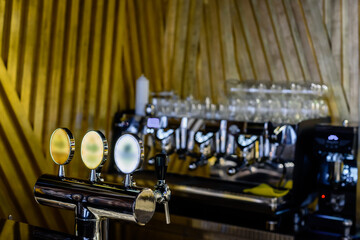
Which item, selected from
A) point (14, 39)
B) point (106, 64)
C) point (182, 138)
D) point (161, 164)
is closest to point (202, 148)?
point (182, 138)

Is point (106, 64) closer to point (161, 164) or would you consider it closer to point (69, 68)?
point (69, 68)

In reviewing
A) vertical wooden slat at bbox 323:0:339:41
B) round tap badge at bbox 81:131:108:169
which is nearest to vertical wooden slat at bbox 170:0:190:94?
vertical wooden slat at bbox 323:0:339:41

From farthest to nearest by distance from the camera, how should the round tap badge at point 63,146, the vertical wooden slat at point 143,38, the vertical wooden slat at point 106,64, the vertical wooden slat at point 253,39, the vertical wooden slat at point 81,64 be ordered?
the vertical wooden slat at point 143,38 → the vertical wooden slat at point 253,39 → the vertical wooden slat at point 106,64 → the vertical wooden slat at point 81,64 → the round tap badge at point 63,146

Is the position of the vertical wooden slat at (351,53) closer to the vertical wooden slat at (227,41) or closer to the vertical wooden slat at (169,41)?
the vertical wooden slat at (227,41)

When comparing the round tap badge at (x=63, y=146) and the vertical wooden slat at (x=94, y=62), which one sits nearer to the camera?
the round tap badge at (x=63, y=146)

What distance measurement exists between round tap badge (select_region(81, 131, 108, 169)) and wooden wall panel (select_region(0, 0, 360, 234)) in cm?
181

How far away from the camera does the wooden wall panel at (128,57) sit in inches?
138

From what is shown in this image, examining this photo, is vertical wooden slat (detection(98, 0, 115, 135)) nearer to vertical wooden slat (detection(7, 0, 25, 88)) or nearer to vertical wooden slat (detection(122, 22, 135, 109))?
vertical wooden slat (detection(122, 22, 135, 109))

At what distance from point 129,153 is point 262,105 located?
2224mm

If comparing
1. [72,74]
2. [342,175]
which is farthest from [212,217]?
[72,74]

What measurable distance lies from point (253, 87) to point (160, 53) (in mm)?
1278

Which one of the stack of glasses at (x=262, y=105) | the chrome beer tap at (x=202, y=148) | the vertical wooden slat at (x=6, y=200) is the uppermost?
the stack of glasses at (x=262, y=105)

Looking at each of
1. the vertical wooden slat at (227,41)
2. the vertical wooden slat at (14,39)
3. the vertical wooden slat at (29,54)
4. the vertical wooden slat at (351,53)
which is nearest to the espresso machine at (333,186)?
the vertical wooden slat at (351,53)

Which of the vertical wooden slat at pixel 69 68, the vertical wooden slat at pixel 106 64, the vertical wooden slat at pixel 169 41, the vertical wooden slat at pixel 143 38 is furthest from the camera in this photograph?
Result: the vertical wooden slat at pixel 169 41
